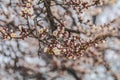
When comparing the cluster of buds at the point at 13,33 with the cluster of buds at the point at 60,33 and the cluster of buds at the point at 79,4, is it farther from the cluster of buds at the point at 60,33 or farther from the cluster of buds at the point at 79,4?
the cluster of buds at the point at 79,4

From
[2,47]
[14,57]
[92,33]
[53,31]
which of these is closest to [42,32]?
[53,31]

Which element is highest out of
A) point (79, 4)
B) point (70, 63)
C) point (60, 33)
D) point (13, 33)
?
point (79, 4)

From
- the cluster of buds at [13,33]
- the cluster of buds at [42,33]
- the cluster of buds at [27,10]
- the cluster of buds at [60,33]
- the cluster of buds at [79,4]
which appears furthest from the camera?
the cluster of buds at [79,4]

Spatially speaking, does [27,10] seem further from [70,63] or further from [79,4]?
[70,63]

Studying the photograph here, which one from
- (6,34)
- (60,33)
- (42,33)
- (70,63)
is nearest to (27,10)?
(42,33)

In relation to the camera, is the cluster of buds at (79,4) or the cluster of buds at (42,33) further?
the cluster of buds at (79,4)

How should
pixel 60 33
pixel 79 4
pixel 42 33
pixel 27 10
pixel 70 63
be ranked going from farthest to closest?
pixel 70 63, pixel 79 4, pixel 60 33, pixel 42 33, pixel 27 10

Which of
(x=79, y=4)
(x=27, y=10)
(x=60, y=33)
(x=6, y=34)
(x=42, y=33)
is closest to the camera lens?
(x=27, y=10)

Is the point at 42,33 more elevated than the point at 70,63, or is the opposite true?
the point at 42,33

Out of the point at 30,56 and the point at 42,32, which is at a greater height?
the point at 42,32

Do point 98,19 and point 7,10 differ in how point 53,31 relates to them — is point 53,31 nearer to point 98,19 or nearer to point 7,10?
point 7,10

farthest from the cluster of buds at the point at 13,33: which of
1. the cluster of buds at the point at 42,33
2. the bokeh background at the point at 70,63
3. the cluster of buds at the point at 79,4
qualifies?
the bokeh background at the point at 70,63
